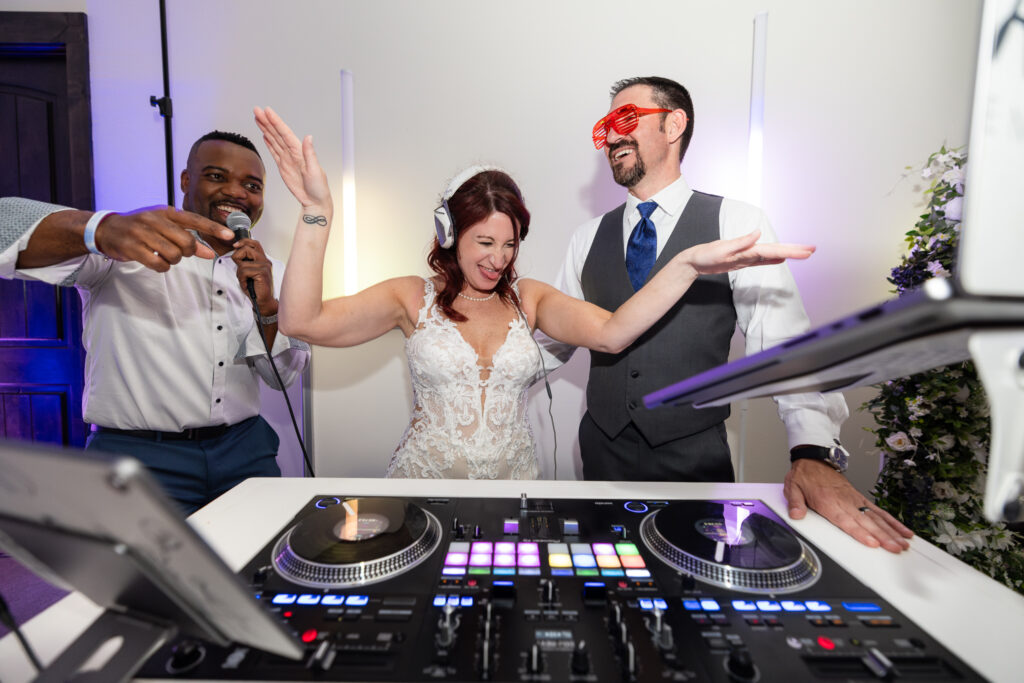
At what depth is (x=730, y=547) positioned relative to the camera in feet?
2.90

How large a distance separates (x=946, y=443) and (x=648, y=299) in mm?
1712

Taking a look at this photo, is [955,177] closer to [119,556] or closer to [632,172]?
[632,172]

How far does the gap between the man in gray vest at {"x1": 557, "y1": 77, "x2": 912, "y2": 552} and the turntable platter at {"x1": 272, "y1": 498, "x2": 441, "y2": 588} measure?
3.84ft

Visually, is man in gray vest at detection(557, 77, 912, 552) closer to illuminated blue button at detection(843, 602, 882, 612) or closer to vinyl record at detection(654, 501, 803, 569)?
vinyl record at detection(654, 501, 803, 569)

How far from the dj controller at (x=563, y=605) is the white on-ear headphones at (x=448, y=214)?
3.76ft

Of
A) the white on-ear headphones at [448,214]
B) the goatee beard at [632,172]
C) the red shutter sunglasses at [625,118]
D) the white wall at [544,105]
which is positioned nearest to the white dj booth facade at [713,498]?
the white on-ear headphones at [448,214]

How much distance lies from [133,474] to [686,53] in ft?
10.5

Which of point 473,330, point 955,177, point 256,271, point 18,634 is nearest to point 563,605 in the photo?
point 18,634

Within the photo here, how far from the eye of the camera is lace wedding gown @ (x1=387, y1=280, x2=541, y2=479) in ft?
5.90

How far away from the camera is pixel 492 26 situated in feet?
9.01

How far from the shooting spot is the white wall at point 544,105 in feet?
8.86

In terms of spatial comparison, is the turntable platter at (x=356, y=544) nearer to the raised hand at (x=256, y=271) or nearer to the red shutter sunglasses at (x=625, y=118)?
the raised hand at (x=256, y=271)

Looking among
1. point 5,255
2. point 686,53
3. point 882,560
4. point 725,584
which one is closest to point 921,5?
point 686,53

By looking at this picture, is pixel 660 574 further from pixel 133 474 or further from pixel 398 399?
pixel 398 399
